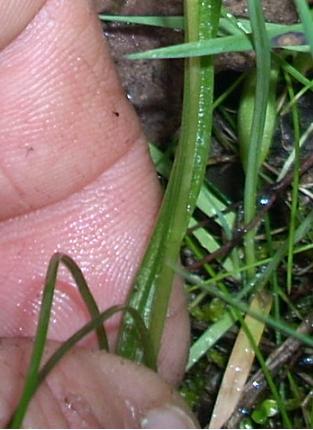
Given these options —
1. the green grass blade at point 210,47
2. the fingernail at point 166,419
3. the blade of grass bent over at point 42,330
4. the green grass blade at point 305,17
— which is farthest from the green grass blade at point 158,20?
the fingernail at point 166,419

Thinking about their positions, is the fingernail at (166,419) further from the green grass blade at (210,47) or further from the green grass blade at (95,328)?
the green grass blade at (210,47)

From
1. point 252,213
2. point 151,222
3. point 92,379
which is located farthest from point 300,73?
point 92,379

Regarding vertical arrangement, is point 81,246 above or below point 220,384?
above

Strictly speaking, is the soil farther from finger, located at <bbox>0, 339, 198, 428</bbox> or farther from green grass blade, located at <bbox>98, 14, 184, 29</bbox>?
finger, located at <bbox>0, 339, 198, 428</bbox>

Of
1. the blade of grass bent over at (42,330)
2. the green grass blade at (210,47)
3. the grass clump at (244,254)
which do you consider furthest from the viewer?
the grass clump at (244,254)

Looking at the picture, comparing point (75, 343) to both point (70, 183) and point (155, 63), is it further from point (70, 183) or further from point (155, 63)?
point (155, 63)

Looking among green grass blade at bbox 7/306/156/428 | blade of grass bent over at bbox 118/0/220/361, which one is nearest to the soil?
blade of grass bent over at bbox 118/0/220/361

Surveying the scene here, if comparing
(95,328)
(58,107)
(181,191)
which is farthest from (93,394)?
(58,107)

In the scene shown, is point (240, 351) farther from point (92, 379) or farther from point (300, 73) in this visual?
point (300, 73)

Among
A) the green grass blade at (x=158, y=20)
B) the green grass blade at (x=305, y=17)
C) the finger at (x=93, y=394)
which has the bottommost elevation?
the finger at (x=93, y=394)
